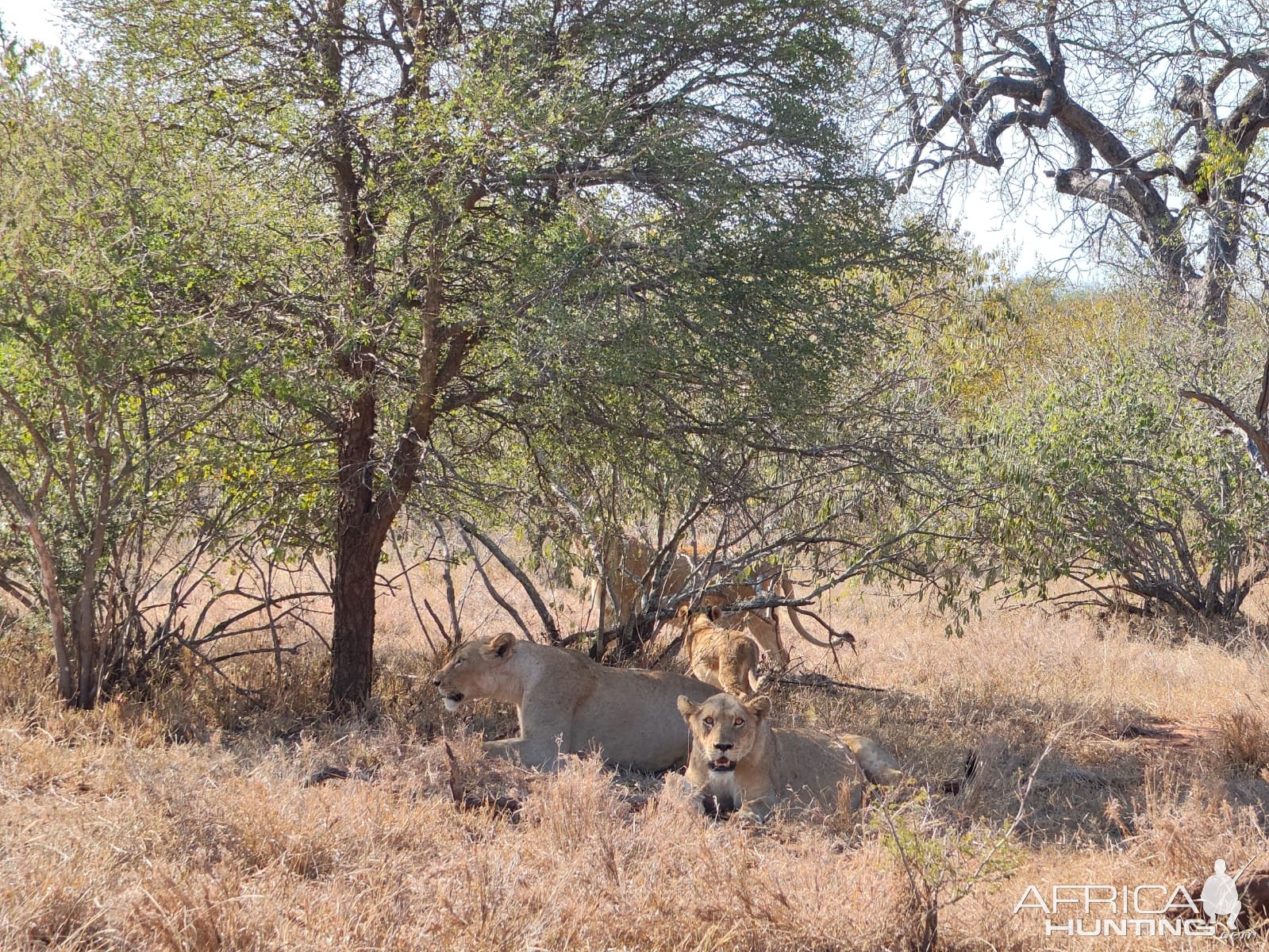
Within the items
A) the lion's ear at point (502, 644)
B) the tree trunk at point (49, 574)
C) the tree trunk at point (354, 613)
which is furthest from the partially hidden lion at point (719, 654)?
the tree trunk at point (49, 574)

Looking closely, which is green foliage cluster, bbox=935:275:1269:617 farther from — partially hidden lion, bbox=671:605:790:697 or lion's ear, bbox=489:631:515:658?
lion's ear, bbox=489:631:515:658

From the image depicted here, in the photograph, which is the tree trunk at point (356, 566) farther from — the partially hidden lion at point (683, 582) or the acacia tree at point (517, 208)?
the partially hidden lion at point (683, 582)

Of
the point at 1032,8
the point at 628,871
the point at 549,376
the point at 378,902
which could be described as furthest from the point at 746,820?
the point at 1032,8

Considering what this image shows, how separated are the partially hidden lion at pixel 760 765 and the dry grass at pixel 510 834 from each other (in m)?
0.26

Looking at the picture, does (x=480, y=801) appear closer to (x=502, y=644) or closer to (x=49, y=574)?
(x=502, y=644)

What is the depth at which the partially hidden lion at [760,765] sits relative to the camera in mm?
5871

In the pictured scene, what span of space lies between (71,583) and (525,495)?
9.97 ft

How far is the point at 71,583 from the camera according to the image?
292 inches

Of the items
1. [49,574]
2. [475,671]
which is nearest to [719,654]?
[475,671]

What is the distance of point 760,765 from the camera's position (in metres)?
6.13

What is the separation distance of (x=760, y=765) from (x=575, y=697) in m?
1.43

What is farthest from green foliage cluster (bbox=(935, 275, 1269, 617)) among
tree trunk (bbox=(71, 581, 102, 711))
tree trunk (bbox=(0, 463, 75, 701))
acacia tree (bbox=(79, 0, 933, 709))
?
tree trunk (bbox=(0, 463, 75, 701))

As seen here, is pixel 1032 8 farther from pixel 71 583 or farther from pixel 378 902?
pixel 378 902

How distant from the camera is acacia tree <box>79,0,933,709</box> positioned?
6559 millimetres
